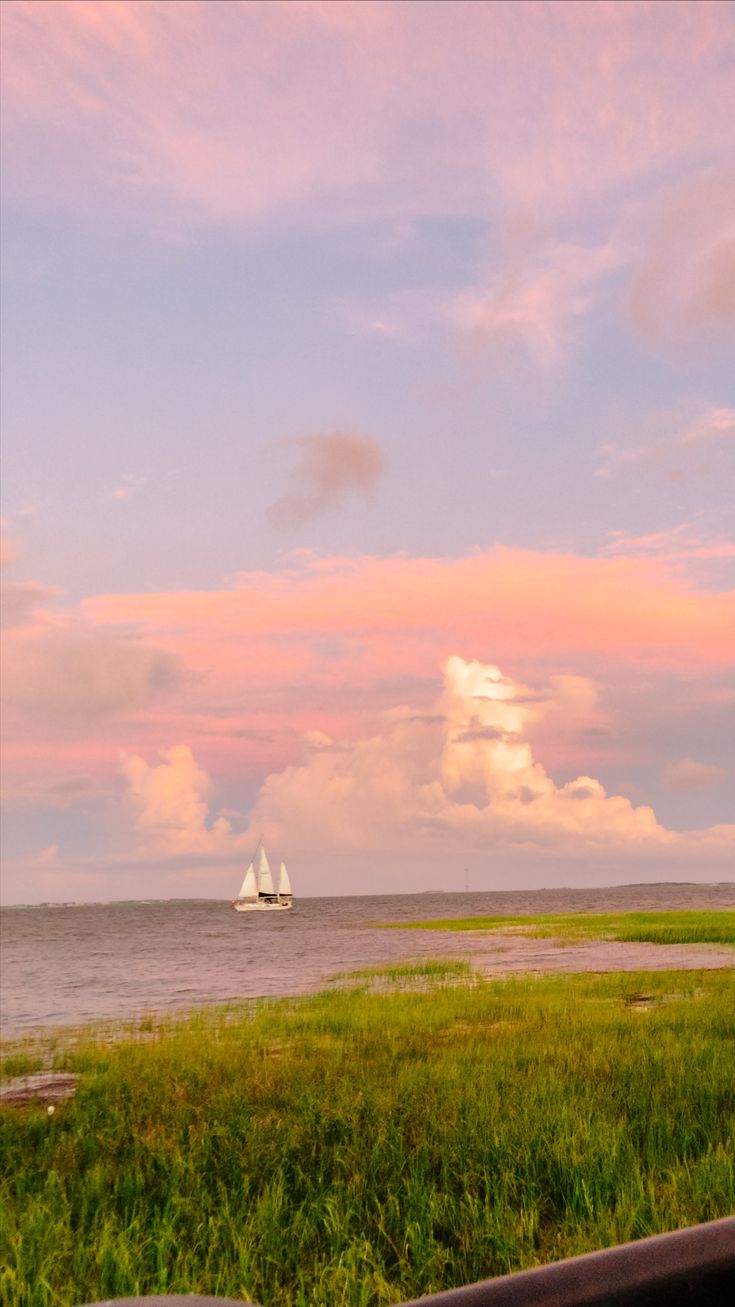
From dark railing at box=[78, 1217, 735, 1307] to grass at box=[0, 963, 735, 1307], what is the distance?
4809mm

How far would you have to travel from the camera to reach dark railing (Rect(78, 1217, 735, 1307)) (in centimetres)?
183

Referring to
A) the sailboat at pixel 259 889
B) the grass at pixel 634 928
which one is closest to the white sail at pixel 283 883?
the sailboat at pixel 259 889

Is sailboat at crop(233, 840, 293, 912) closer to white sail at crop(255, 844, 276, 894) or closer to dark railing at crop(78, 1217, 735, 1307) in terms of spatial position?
white sail at crop(255, 844, 276, 894)

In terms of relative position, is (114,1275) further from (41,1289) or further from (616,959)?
(616,959)

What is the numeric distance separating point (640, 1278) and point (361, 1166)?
7395 millimetres

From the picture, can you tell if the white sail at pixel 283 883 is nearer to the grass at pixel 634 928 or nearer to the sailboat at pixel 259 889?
the sailboat at pixel 259 889

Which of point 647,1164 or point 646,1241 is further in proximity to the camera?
point 647,1164

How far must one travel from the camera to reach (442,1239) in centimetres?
702

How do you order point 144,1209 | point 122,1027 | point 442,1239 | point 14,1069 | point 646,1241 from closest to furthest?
point 646,1241 < point 442,1239 < point 144,1209 < point 14,1069 < point 122,1027

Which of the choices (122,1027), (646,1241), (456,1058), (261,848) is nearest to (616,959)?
(122,1027)

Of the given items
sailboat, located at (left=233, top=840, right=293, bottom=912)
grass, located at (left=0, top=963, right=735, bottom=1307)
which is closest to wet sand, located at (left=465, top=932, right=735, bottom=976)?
grass, located at (left=0, top=963, right=735, bottom=1307)

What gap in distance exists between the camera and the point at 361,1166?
27.8 ft

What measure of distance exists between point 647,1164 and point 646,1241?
7205mm

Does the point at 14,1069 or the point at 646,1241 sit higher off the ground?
the point at 646,1241
